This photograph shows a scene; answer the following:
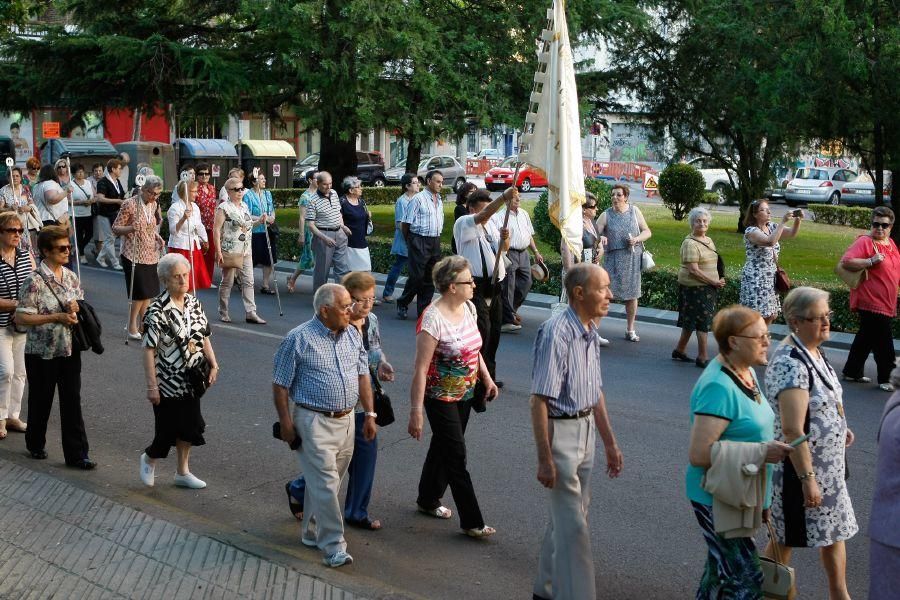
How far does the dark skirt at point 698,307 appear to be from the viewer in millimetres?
11609

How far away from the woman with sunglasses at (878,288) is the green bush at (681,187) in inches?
670

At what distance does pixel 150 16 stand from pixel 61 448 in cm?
1762

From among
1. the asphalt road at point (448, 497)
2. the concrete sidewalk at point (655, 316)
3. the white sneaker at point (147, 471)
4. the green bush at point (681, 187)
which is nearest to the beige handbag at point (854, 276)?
the asphalt road at point (448, 497)

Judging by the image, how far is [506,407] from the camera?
388 inches

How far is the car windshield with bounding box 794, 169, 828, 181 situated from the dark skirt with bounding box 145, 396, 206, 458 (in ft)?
129

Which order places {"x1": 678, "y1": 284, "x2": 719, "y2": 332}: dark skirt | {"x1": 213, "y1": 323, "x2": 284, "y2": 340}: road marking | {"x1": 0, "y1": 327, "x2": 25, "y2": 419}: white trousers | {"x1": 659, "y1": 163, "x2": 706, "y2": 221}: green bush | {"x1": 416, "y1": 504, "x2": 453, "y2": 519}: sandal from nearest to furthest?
{"x1": 416, "y1": 504, "x2": 453, "y2": 519}: sandal, {"x1": 0, "y1": 327, "x2": 25, "y2": 419}: white trousers, {"x1": 678, "y1": 284, "x2": 719, "y2": 332}: dark skirt, {"x1": 213, "y1": 323, "x2": 284, "y2": 340}: road marking, {"x1": 659, "y1": 163, "x2": 706, "y2": 221}: green bush

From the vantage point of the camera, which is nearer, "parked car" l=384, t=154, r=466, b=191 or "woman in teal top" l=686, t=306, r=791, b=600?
"woman in teal top" l=686, t=306, r=791, b=600

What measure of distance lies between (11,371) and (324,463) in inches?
141

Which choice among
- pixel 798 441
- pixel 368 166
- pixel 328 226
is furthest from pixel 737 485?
pixel 368 166

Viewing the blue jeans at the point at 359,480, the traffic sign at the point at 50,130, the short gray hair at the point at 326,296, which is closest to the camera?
the short gray hair at the point at 326,296

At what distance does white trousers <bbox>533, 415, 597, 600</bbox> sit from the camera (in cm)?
524

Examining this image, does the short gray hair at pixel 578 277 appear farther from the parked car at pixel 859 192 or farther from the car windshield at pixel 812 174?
the car windshield at pixel 812 174

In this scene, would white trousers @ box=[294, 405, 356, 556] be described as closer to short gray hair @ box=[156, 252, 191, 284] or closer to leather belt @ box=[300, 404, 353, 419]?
leather belt @ box=[300, 404, 353, 419]

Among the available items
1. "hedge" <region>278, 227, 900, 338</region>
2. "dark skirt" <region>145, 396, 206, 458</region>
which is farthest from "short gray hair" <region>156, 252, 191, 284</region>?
"hedge" <region>278, 227, 900, 338</region>
